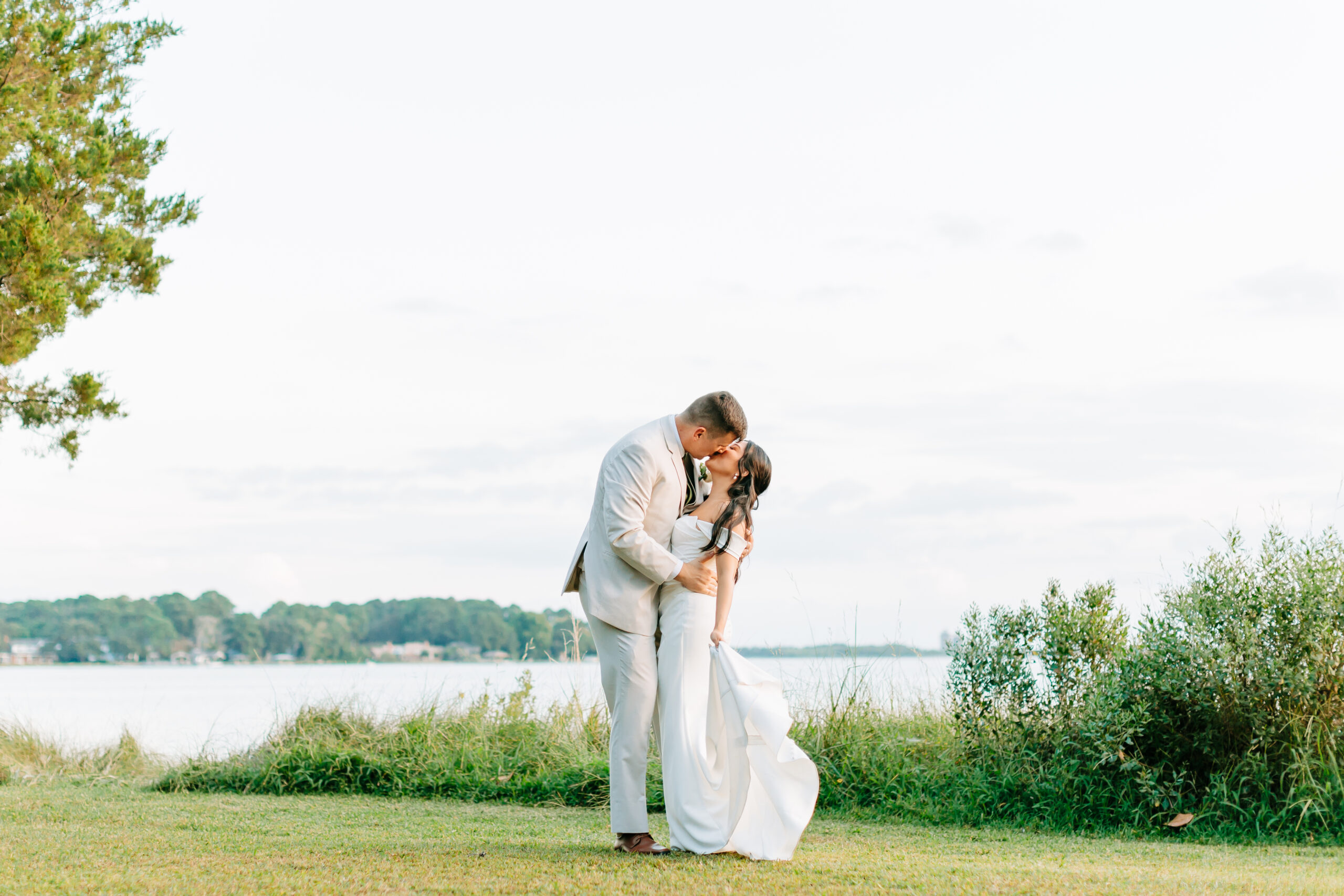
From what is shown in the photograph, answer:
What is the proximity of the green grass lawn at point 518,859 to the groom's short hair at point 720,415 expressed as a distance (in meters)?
1.73

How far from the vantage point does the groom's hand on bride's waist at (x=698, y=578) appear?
4621 millimetres

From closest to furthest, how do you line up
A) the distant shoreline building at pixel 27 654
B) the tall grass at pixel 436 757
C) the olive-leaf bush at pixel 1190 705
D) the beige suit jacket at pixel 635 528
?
the beige suit jacket at pixel 635 528, the olive-leaf bush at pixel 1190 705, the tall grass at pixel 436 757, the distant shoreline building at pixel 27 654

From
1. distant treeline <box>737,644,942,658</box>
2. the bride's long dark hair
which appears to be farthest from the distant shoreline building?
the bride's long dark hair

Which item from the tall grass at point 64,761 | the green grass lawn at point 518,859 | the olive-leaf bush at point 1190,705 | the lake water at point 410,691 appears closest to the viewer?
the green grass lawn at point 518,859

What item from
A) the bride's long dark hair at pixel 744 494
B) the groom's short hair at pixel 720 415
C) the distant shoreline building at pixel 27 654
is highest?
the groom's short hair at pixel 720 415

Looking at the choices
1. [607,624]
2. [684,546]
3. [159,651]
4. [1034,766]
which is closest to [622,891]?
[607,624]

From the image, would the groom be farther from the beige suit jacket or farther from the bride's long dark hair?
the bride's long dark hair

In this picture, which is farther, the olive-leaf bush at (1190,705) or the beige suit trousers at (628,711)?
the olive-leaf bush at (1190,705)

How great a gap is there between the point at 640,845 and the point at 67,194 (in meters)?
7.44

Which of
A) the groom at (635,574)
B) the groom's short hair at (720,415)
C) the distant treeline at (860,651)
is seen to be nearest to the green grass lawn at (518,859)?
the groom at (635,574)

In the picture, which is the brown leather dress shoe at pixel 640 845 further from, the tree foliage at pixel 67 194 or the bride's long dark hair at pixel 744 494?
the tree foliage at pixel 67 194

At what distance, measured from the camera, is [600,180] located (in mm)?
12016

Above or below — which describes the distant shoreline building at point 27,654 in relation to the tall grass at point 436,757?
below

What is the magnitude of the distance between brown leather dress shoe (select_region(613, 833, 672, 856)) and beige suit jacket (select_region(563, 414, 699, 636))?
84cm
